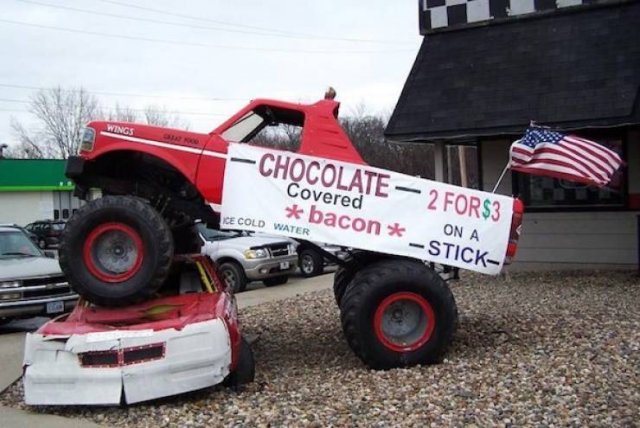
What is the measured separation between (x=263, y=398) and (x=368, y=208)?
2.03 meters

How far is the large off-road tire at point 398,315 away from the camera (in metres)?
6.77

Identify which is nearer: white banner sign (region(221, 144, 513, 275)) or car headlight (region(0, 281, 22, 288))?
white banner sign (region(221, 144, 513, 275))

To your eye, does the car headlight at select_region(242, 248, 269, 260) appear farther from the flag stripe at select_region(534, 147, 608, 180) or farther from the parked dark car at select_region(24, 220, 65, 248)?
the parked dark car at select_region(24, 220, 65, 248)

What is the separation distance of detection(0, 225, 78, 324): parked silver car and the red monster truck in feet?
13.7

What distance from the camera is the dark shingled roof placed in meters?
11.3

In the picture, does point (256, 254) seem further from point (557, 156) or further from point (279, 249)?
point (557, 156)

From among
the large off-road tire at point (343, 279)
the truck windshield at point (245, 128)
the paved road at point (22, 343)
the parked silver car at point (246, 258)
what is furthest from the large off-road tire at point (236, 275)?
the truck windshield at point (245, 128)

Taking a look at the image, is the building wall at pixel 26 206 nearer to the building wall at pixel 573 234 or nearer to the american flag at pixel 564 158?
the building wall at pixel 573 234

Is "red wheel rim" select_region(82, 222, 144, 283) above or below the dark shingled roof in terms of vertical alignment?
below

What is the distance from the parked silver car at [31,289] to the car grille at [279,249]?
5083 mm

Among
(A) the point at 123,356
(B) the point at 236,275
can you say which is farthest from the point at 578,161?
(B) the point at 236,275

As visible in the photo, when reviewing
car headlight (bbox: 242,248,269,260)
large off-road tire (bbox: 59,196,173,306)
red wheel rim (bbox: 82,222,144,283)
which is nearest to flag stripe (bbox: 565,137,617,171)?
large off-road tire (bbox: 59,196,173,306)

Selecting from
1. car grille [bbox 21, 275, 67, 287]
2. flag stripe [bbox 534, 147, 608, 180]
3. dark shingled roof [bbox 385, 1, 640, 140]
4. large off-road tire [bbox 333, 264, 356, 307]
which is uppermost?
dark shingled roof [bbox 385, 1, 640, 140]

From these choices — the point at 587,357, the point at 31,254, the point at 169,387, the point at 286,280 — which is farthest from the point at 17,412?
the point at 286,280
